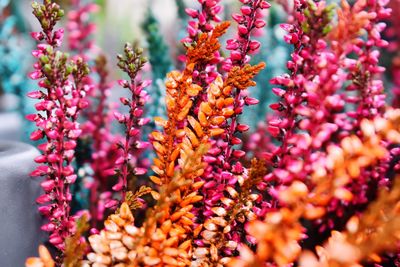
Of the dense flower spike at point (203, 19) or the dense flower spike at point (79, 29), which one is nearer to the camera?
the dense flower spike at point (203, 19)

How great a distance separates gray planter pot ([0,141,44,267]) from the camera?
0.56 metres

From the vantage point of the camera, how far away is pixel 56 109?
0.46 metres

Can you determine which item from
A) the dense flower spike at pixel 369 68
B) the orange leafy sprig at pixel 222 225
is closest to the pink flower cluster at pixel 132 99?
the orange leafy sprig at pixel 222 225

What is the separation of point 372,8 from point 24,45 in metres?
0.76

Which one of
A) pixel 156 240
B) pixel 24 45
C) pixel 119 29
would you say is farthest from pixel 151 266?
pixel 119 29

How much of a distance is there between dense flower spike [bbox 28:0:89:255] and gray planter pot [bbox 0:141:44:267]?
0.24 feet

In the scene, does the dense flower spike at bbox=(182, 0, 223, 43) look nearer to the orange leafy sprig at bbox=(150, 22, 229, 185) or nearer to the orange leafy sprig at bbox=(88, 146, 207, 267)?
the orange leafy sprig at bbox=(150, 22, 229, 185)

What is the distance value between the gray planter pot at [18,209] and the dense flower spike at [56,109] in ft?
0.24

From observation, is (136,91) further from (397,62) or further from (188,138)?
(397,62)

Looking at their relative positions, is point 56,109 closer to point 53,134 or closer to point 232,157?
point 53,134

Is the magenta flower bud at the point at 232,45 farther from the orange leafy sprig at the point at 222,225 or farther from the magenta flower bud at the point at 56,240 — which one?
the magenta flower bud at the point at 56,240

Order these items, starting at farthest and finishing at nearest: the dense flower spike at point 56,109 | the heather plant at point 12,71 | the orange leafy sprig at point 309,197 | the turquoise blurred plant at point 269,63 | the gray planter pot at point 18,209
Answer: the turquoise blurred plant at point 269,63, the heather plant at point 12,71, the gray planter pot at point 18,209, the dense flower spike at point 56,109, the orange leafy sprig at point 309,197

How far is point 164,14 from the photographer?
159 centimetres

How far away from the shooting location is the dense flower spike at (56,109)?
45 cm
